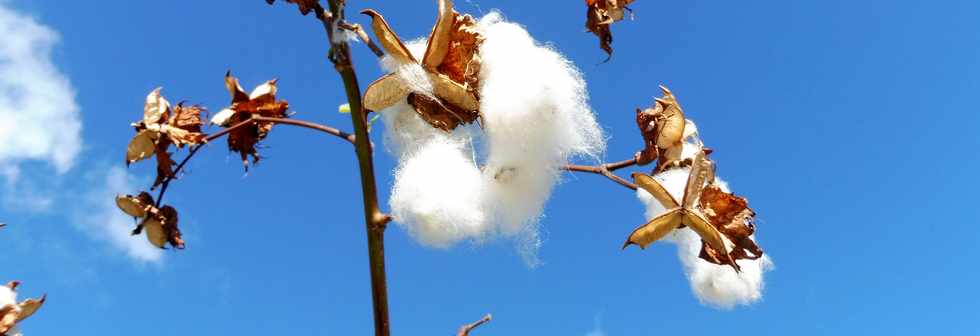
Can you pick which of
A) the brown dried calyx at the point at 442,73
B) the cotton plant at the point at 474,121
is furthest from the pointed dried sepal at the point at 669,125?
the brown dried calyx at the point at 442,73

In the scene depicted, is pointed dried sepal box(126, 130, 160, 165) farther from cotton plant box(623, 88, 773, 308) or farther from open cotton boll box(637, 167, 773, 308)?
open cotton boll box(637, 167, 773, 308)

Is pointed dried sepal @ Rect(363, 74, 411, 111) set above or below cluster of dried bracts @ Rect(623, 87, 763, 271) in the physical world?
above

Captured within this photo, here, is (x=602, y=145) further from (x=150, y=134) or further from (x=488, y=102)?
(x=150, y=134)

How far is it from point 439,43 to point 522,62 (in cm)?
17

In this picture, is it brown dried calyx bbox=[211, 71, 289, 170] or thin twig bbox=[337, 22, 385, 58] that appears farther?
brown dried calyx bbox=[211, 71, 289, 170]

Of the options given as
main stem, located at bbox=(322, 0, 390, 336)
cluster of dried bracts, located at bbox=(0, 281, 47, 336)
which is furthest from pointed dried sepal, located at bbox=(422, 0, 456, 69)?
cluster of dried bracts, located at bbox=(0, 281, 47, 336)

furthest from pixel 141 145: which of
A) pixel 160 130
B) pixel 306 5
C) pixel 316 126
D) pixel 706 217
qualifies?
pixel 706 217

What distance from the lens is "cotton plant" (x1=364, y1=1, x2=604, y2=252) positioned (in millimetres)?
1292

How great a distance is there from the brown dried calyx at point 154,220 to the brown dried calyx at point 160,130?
0.15 metres

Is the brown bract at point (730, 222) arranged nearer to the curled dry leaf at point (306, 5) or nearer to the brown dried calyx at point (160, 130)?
the curled dry leaf at point (306, 5)

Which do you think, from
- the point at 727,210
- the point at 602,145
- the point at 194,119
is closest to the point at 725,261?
the point at 727,210

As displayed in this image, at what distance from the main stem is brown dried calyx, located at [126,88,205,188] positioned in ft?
1.27

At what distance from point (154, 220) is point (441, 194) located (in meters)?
0.61

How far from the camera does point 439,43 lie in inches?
50.6
